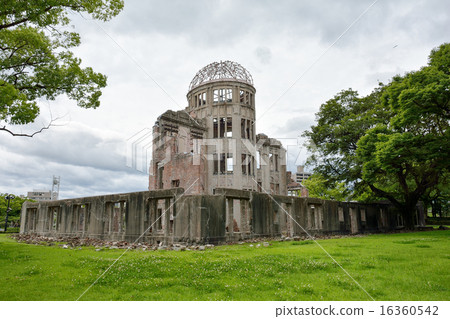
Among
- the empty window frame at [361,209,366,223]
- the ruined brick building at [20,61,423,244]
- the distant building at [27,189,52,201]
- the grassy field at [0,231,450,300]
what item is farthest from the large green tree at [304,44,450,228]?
the distant building at [27,189,52,201]

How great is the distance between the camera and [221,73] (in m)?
34.2

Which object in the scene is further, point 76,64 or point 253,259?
point 76,64

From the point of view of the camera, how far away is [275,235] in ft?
61.9

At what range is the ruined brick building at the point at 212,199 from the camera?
1598cm

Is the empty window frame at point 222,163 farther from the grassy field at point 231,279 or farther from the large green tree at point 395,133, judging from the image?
the grassy field at point 231,279

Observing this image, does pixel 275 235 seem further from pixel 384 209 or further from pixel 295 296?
pixel 384 209

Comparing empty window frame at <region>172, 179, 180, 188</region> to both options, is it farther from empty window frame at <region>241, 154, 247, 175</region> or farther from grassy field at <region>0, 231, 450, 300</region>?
grassy field at <region>0, 231, 450, 300</region>

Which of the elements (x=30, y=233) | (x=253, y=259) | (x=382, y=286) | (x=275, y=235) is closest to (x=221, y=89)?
(x=275, y=235)

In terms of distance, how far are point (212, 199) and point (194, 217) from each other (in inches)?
50.0

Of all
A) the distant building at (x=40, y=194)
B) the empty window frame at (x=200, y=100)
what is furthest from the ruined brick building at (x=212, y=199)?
the distant building at (x=40, y=194)

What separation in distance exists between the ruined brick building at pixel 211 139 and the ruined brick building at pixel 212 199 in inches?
4.0
